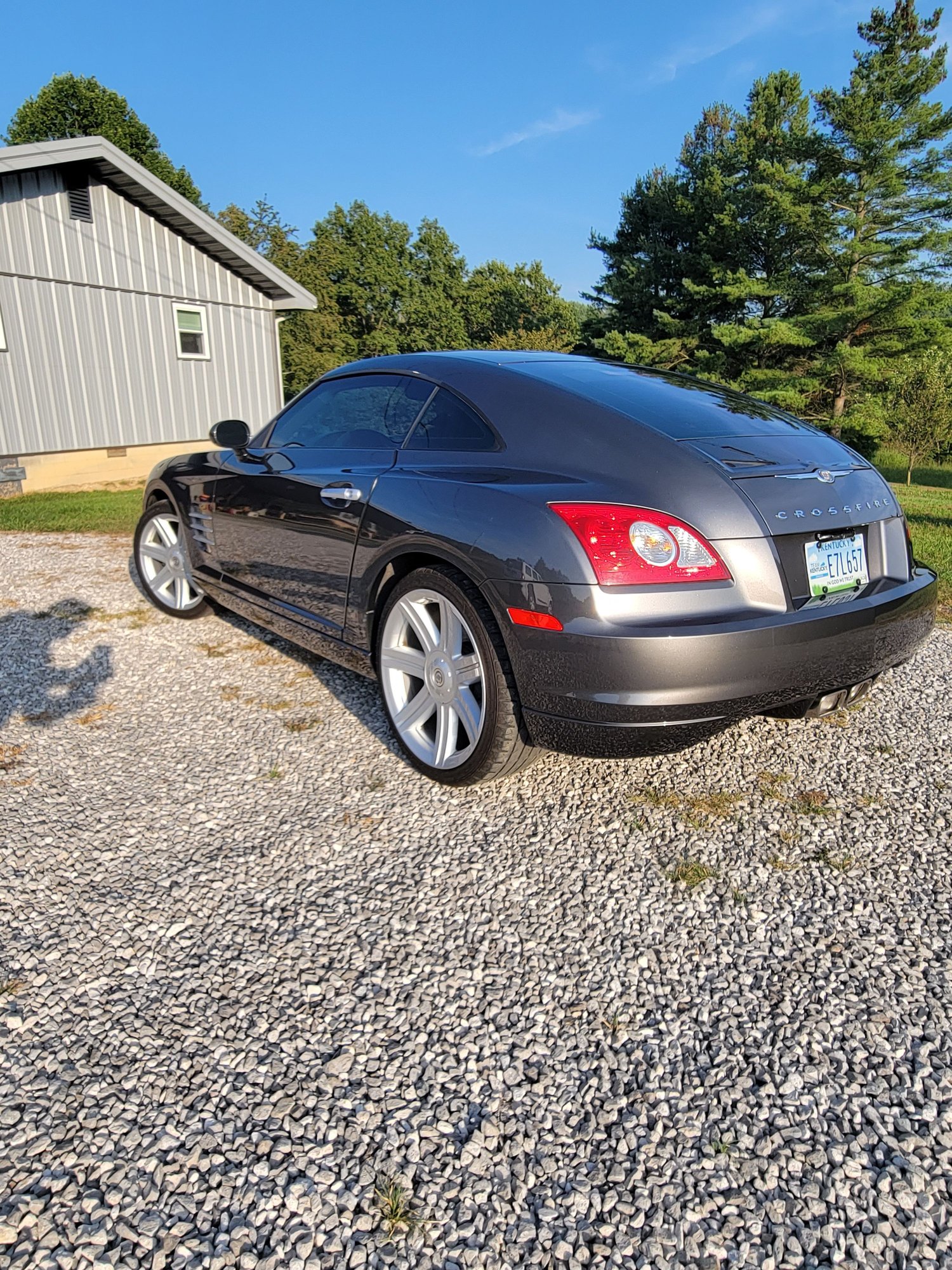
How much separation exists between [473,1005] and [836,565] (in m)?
1.71

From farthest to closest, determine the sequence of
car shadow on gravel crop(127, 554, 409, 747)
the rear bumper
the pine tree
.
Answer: the pine tree, car shadow on gravel crop(127, 554, 409, 747), the rear bumper

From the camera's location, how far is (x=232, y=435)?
431 cm

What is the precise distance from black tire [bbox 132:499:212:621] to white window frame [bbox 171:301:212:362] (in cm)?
1081

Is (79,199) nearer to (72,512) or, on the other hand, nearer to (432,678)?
(72,512)

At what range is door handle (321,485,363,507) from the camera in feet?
10.3

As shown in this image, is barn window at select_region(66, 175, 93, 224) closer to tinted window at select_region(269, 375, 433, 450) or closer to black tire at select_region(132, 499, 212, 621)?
black tire at select_region(132, 499, 212, 621)

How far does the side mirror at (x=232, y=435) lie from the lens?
430 cm

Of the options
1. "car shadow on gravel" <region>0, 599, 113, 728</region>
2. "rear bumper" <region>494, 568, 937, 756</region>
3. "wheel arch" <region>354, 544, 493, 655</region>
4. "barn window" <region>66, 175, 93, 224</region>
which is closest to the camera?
"rear bumper" <region>494, 568, 937, 756</region>

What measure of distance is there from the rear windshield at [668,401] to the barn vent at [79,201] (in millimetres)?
12558

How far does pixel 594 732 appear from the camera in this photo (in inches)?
92.7

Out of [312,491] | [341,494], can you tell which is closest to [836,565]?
[341,494]

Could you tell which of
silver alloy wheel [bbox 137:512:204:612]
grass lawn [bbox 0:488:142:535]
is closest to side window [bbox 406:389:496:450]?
silver alloy wheel [bbox 137:512:204:612]

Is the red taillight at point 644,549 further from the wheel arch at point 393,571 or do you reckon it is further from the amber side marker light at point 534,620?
A: the wheel arch at point 393,571

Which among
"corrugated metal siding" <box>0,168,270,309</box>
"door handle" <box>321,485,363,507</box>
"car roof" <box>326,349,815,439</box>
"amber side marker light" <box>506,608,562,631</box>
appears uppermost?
"corrugated metal siding" <box>0,168,270,309</box>
